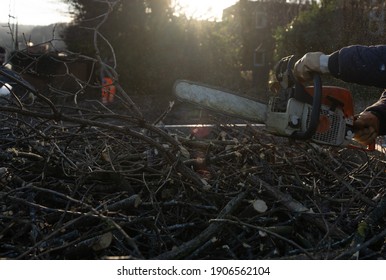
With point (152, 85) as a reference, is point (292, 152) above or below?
above

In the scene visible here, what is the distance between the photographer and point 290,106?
2277 millimetres

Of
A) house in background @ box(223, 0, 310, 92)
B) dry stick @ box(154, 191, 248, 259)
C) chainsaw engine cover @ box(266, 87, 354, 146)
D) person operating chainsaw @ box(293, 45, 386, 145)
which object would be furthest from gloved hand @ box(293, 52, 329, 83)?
house in background @ box(223, 0, 310, 92)

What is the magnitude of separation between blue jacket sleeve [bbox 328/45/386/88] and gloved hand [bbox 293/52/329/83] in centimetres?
3

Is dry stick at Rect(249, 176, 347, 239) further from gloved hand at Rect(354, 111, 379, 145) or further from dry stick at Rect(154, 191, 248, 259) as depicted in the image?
gloved hand at Rect(354, 111, 379, 145)

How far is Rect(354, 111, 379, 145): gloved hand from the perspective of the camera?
258cm

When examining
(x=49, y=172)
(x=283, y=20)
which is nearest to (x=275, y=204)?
(x=49, y=172)

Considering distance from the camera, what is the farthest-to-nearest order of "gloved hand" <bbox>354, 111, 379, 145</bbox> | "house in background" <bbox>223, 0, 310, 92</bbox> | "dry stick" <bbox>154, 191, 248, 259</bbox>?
"house in background" <bbox>223, 0, 310, 92</bbox>, "gloved hand" <bbox>354, 111, 379, 145</bbox>, "dry stick" <bbox>154, 191, 248, 259</bbox>

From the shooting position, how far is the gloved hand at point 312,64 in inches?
88.4

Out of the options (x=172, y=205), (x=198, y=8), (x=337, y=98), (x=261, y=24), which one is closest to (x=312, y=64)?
(x=337, y=98)

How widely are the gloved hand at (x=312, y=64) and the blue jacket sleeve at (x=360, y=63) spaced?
28 mm

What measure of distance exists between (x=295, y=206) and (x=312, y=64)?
2.16ft
